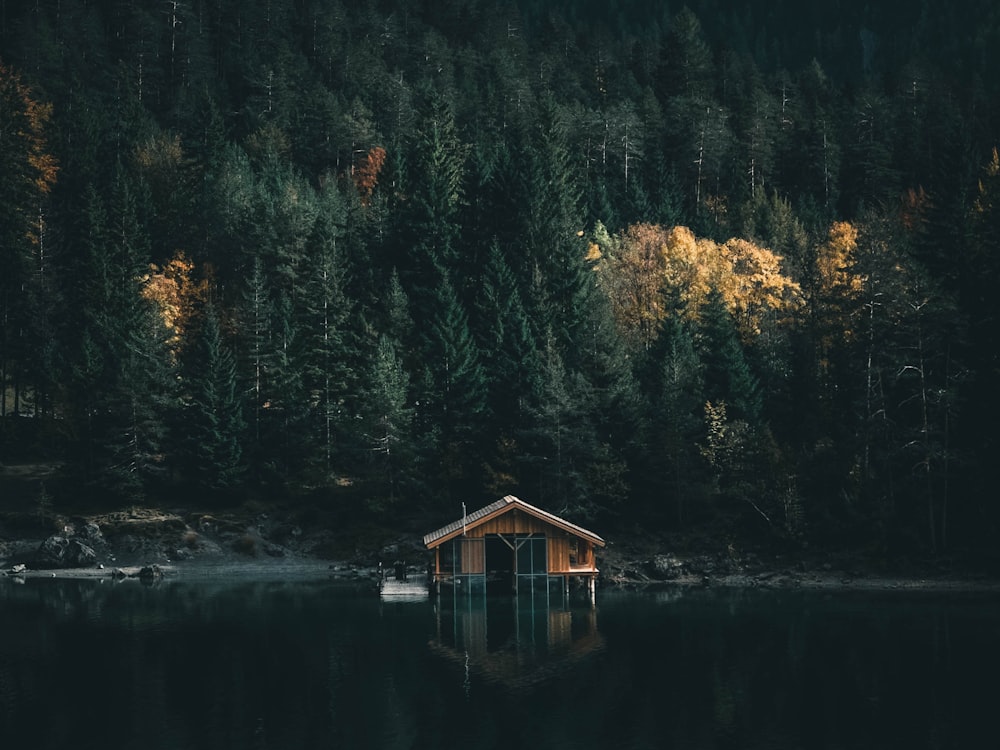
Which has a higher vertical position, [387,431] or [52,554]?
[387,431]

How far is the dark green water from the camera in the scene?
160 feet

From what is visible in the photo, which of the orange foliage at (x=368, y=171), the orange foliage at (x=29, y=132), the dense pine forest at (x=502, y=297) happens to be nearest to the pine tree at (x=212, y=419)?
the dense pine forest at (x=502, y=297)

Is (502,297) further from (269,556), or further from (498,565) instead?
(269,556)

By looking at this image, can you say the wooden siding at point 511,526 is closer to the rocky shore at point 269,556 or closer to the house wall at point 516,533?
the house wall at point 516,533

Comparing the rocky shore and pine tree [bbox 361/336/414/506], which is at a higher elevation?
pine tree [bbox 361/336/414/506]

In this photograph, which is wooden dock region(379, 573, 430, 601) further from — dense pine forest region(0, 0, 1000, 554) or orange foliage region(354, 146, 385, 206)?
orange foliage region(354, 146, 385, 206)

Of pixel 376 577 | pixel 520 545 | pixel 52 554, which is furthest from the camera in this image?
pixel 52 554

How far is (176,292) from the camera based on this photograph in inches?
4557

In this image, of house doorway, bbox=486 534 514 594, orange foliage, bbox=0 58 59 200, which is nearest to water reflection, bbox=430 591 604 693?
house doorway, bbox=486 534 514 594

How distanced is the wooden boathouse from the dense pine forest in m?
7.57

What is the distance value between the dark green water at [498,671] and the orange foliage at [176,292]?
35450 mm

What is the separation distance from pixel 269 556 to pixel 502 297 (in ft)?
94.8

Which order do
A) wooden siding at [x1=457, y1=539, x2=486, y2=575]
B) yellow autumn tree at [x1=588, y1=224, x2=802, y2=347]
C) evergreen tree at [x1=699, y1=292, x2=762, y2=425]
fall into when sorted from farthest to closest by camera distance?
1. yellow autumn tree at [x1=588, y1=224, x2=802, y2=347]
2. evergreen tree at [x1=699, y1=292, x2=762, y2=425]
3. wooden siding at [x1=457, y1=539, x2=486, y2=575]

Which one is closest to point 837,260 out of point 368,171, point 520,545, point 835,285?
point 835,285
